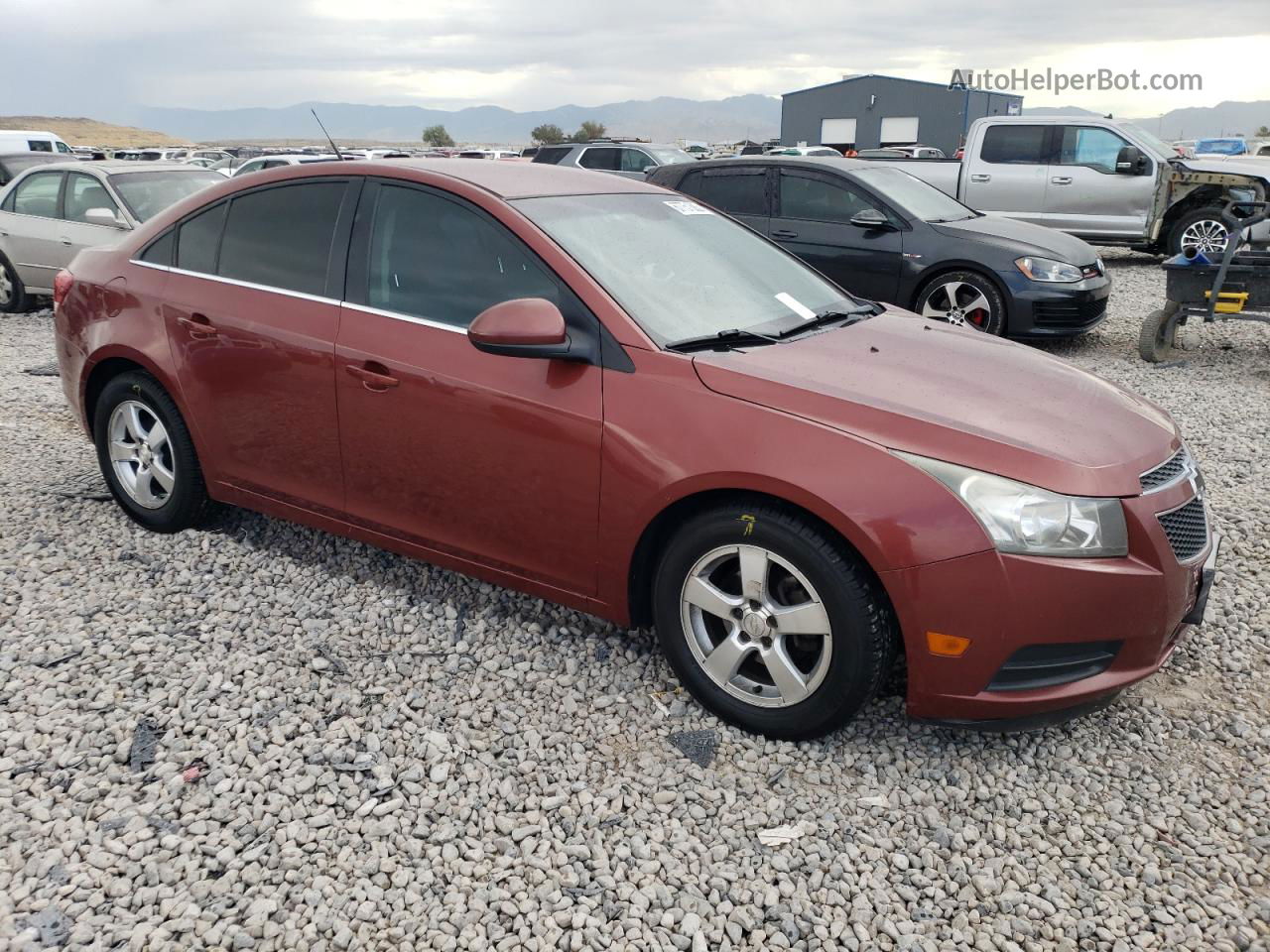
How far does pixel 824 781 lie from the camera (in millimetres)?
2969

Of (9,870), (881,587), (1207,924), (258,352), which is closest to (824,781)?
(881,587)

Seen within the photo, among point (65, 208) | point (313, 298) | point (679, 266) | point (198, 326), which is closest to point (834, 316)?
point (679, 266)

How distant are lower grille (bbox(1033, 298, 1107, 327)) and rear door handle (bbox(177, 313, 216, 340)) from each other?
653cm

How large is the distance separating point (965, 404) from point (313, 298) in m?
2.38

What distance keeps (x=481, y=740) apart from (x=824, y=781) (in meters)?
1.06

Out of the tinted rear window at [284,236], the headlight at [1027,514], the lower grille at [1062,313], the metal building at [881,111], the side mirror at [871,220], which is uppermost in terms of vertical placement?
the metal building at [881,111]

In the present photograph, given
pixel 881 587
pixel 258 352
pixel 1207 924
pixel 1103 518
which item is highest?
pixel 258 352

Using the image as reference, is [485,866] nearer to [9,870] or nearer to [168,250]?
[9,870]

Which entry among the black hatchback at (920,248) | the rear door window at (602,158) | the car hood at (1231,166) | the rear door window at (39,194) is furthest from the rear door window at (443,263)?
the rear door window at (602,158)

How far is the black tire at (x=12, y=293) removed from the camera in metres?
10.6

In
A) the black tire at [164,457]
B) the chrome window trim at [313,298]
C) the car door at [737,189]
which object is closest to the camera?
the chrome window trim at [313,298]

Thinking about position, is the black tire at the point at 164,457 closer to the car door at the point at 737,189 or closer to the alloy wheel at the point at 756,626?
the alloy wheel at the point at 756,626

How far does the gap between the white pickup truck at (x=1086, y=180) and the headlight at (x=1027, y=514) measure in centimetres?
1129

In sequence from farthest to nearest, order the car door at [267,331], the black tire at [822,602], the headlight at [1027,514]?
1. the car door at [267,331]
2. the black tire at [822,602]
3. the headlight at [1027,514]
